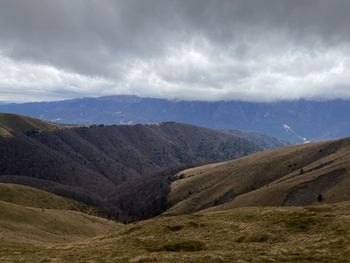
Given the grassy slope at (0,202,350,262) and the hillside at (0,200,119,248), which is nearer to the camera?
the grassy slope at (0,202,350,262)

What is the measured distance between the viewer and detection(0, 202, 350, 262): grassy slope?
1612 inches

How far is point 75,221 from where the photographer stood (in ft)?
432

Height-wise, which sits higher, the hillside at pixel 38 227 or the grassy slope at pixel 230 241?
the grassy slope at pixel 230 241

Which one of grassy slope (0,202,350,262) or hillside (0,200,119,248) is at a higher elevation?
grassy slope (0,202,350,262)

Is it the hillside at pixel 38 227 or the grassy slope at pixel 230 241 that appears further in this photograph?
the hillside at pixel 38 227

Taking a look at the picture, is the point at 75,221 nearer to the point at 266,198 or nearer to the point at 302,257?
the point at 266,198

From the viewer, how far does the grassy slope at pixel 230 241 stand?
1612 inches

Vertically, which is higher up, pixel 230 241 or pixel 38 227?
pixel 230 241

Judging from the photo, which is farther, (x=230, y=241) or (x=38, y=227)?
(x=38, y=227)

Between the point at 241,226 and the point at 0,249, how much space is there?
107ft

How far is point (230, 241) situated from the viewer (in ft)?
164

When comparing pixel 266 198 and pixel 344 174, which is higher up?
pixel 344 174

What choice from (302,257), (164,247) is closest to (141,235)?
(164,247)

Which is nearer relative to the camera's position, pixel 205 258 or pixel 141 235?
pixel 205 258
